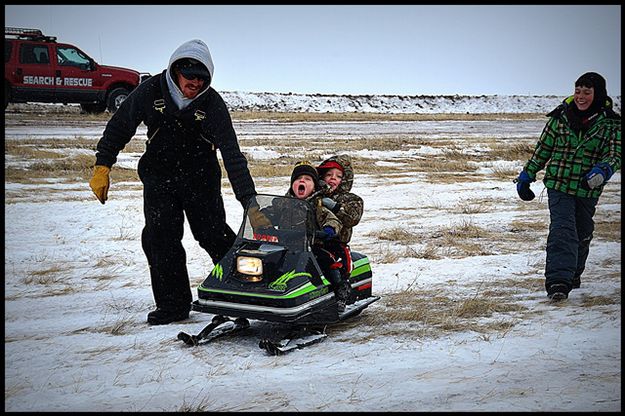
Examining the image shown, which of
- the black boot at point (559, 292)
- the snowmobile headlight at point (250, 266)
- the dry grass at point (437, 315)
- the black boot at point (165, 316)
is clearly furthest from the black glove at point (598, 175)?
the black boot at point (165, 316)

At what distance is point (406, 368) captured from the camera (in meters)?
5.05

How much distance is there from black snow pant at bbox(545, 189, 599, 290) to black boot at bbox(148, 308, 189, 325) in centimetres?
359

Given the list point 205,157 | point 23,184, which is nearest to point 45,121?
point 23,184

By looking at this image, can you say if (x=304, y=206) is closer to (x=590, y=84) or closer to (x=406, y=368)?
(x=406, y=368)

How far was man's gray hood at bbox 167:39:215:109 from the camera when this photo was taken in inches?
232

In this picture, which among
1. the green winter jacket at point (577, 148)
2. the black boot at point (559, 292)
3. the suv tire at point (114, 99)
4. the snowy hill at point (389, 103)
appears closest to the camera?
the black boot at point (559, 292)

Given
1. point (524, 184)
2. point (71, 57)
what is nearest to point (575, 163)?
point (524, 184)

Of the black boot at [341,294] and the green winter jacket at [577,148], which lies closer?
the black boot at [341,294]

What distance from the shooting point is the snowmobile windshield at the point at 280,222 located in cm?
573

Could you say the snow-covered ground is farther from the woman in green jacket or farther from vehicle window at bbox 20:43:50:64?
vehicle window at bbox 20:43:50:64

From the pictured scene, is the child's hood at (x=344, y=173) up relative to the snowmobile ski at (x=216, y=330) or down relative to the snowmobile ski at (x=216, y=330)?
up

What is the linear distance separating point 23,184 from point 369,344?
387 inches

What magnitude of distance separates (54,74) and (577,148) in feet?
63.5

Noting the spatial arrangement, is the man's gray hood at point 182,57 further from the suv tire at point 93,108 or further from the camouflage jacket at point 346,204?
the suv tire at point 93,108
